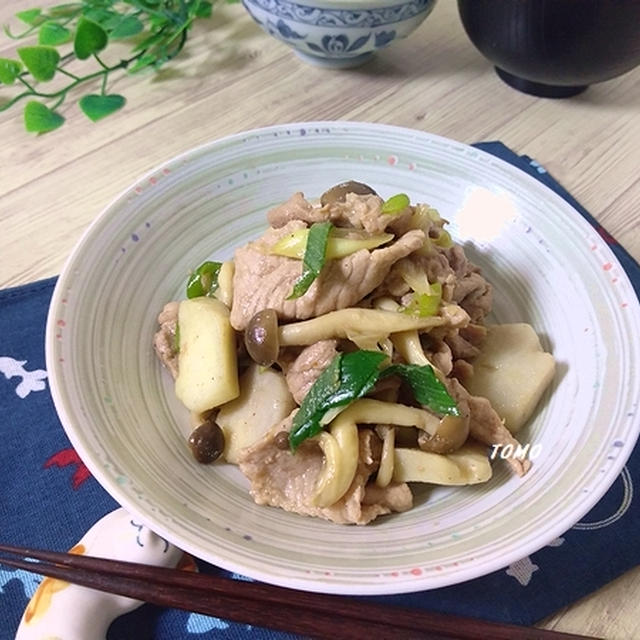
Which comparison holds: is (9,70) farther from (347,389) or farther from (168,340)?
(347,389)

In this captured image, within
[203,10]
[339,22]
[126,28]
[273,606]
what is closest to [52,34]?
[126,28]

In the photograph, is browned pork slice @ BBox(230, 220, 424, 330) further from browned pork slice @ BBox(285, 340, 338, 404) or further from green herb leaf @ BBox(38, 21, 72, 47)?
green herb leaf @ BBox(38, 21, 72, 47)

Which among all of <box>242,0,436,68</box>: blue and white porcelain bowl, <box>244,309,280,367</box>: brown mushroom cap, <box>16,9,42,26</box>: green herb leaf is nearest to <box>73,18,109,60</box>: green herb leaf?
<box>16,9,42,26</box>: green herb leaf

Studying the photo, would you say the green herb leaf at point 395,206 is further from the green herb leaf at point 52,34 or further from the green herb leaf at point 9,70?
the green herb leaf at point 52,34

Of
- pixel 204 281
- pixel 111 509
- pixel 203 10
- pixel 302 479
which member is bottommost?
pixel 111 509

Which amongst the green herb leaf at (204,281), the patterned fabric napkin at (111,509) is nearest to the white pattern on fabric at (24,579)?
the patterned fabric napkin at (111,509)

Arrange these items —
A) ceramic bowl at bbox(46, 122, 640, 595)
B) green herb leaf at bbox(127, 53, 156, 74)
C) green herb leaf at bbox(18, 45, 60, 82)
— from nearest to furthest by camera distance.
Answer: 1. ceramic bowl at bbox(46, 122, 640, 595)
2. green herb leaf at bbox(18, 45, 60, 82)
3. green herb leaf at bbox(127, 53, 156, 74)
